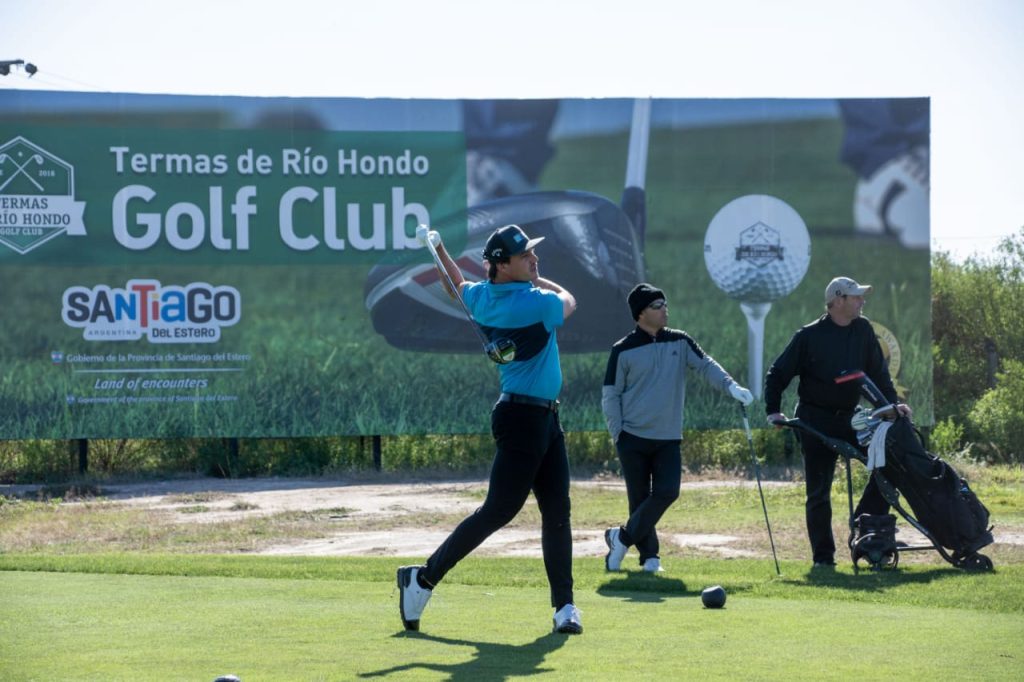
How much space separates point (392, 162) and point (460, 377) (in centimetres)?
315

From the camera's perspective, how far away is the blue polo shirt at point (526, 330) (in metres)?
7.22

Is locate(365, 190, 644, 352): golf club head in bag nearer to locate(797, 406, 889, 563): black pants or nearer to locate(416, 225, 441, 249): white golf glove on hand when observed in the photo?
locate(797, 406, 889, 563): black pants

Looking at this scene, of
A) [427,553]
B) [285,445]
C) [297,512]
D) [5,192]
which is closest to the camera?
[427,553]

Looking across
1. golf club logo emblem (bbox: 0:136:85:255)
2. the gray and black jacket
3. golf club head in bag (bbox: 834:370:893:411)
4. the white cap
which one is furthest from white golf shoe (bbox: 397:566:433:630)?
golf club logo emblem (bbox: 0:136:85:255)

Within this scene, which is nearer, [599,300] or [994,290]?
[599,300]

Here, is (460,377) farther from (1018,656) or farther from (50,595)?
(1018,656)

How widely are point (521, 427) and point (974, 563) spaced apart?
450 cm

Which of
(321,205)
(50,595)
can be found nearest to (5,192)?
(321,205)

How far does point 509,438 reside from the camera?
7.26m

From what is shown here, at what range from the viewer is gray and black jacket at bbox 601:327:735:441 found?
35.4ft

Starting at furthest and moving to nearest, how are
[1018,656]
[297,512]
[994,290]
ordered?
[994,290] → [297,512] → [1018,656]

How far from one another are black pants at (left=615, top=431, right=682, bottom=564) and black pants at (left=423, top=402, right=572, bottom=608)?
319 centimetres

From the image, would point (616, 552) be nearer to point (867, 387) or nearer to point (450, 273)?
point (867, 387)

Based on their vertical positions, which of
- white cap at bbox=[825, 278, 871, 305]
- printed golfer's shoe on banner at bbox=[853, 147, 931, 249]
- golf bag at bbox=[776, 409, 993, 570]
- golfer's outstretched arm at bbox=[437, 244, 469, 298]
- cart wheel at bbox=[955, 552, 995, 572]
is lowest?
cart wheel at bbox=[955, 552, 995, 572]
